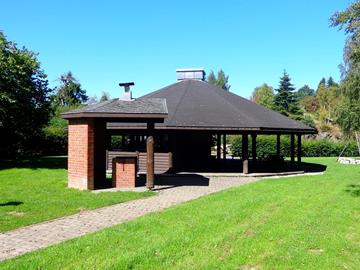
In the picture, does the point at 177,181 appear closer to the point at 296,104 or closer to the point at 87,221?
the point at 87,221

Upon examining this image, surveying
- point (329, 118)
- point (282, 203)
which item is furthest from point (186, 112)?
point (329, 118)

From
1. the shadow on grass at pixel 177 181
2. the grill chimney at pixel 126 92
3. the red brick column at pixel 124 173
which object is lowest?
the shadow on grass at pixel 177 181

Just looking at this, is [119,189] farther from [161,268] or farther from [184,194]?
[161,268]

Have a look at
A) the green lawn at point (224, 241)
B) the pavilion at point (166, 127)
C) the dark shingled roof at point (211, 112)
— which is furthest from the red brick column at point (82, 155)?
the green lawn at point (224, 241)

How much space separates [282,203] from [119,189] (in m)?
5.34

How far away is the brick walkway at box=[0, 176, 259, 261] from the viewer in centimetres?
665

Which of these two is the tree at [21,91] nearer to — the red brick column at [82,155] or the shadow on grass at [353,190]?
the red brick column at [82,155]

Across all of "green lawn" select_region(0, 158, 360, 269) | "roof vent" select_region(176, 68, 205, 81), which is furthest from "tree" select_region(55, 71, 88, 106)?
"green lawn" select_region(0, 158, 360, 269)

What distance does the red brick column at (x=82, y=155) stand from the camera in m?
13.3

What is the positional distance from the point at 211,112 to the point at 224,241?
1335cm

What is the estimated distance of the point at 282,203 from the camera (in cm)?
1062

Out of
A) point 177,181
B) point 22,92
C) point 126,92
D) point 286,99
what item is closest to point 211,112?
point 177,181

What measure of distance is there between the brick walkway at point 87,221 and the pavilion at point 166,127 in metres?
1.61

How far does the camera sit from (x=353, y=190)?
13.3m
